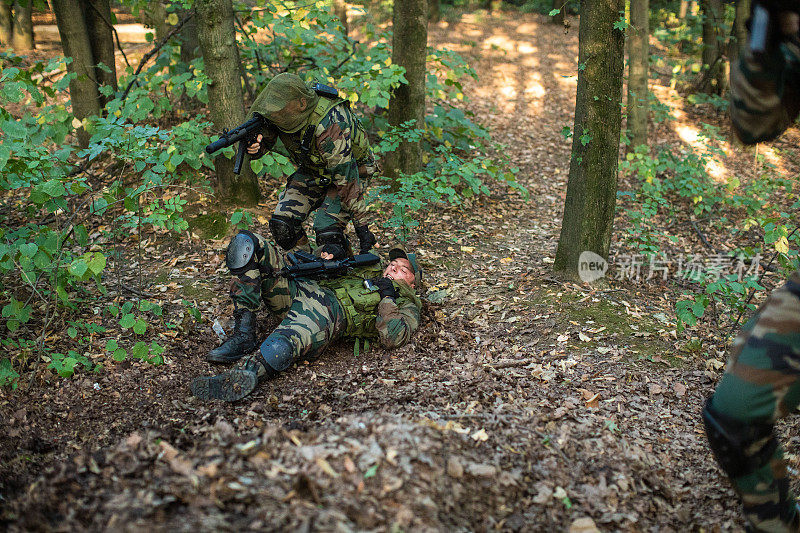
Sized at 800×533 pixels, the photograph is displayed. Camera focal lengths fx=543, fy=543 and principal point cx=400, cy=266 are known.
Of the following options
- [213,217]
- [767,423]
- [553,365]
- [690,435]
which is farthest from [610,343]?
[213,217]

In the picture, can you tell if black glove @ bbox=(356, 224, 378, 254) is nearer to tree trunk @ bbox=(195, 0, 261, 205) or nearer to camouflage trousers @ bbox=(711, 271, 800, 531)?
tree trunk @ bbox=(195, 0, 261, 205)

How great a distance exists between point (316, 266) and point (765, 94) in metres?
3.20

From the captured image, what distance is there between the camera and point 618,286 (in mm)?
5145

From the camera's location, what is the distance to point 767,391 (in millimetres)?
2178

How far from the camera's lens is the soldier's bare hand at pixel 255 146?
182 inches

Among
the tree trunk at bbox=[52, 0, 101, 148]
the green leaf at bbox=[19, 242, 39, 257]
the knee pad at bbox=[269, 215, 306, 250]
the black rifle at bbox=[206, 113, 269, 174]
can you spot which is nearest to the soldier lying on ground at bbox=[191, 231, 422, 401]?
the knee pad at bbox=[269, 215, 306, 250]

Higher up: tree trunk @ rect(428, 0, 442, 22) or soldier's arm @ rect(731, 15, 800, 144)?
tree trunk @ rect(428, 0, 442, 22)

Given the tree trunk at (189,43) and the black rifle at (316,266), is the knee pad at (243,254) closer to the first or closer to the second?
the black rifle at (316,266)

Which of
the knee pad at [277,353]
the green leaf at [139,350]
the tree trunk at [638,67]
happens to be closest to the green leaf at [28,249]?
the green leaf at [139,350]

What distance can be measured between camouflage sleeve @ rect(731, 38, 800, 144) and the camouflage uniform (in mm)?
2665

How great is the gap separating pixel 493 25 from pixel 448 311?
1404 centimetres

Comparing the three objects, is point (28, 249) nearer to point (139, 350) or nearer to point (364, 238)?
point (139, 350)

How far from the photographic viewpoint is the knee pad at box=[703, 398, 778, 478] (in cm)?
223

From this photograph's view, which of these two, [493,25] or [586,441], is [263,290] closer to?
[586,441]
